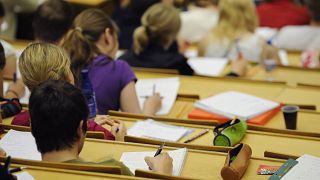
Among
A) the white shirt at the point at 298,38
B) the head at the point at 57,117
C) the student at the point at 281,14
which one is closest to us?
the head at the point at 57,117

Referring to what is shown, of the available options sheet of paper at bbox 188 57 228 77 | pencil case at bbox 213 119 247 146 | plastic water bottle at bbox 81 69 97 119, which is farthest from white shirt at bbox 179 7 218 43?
pencil case at bbox 213 119 247 146

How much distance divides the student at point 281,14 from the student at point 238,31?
128 cm

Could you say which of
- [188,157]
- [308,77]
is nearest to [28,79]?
[188,157]

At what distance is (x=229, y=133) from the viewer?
2932 millimetres

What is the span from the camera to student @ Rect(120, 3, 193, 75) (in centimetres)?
427

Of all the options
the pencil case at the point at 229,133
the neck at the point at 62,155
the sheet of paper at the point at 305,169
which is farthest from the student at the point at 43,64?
the sheet of paper at the point at 305,169

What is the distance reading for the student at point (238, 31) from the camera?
4.91 m

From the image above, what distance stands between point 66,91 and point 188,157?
0.63 metres

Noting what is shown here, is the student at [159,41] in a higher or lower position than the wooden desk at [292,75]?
higher

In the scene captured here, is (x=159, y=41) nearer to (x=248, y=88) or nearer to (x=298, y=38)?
(x=248, y=88)

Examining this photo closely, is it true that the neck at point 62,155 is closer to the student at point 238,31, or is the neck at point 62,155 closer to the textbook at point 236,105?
the textbook at point 236,105

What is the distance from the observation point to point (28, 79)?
9.55 ft

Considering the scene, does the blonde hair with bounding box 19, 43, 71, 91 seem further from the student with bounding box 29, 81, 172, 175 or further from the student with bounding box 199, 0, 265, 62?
the student with bounding box 199, 0, 265, 62

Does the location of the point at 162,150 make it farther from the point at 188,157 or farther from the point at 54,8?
the point at 54,8
